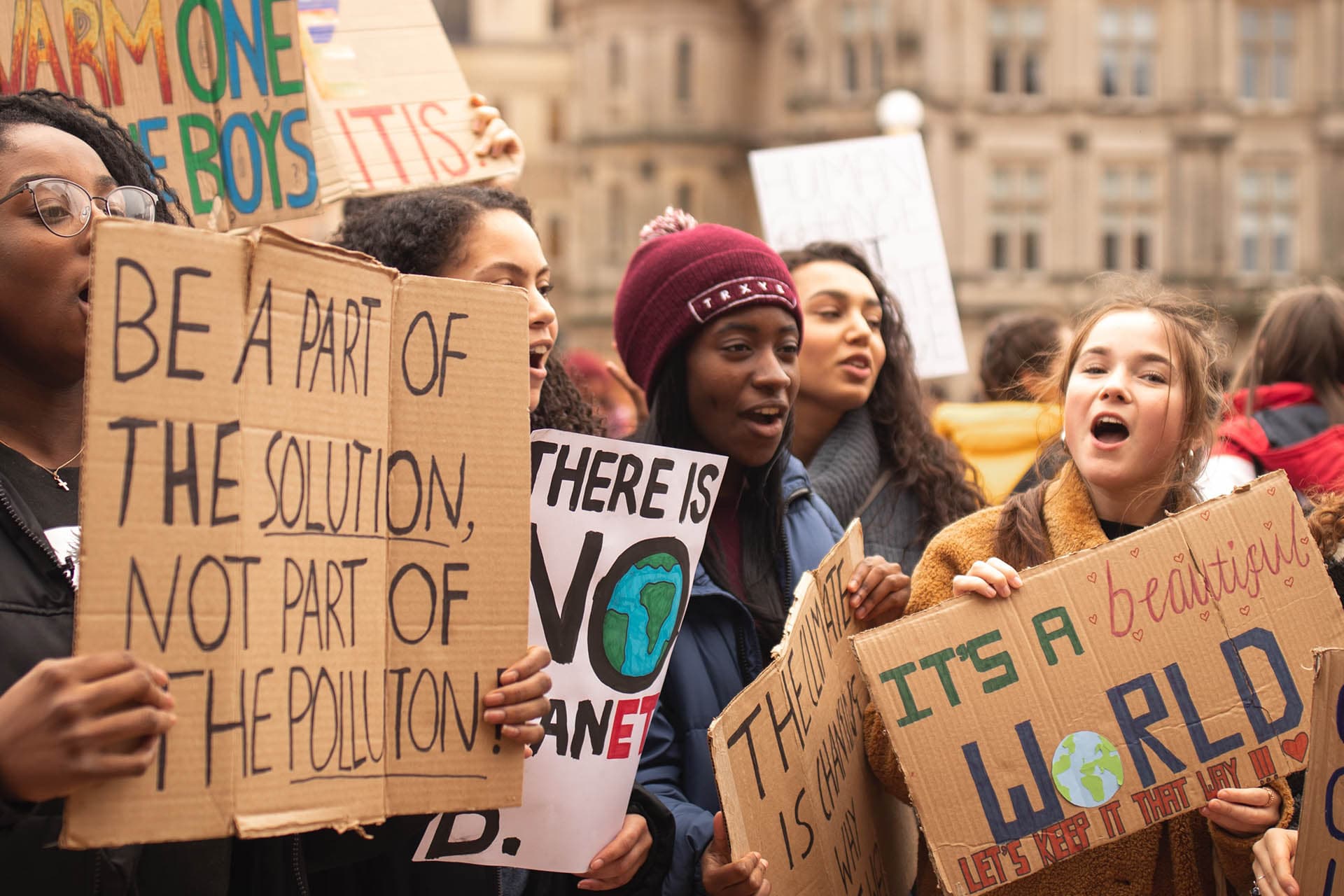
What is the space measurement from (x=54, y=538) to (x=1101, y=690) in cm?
183

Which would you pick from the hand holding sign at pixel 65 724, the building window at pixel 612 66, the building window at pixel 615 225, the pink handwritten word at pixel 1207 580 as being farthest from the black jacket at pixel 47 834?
the building window at pixel 612 66

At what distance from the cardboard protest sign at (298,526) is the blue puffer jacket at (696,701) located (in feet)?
2.14

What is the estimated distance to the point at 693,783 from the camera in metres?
3.01

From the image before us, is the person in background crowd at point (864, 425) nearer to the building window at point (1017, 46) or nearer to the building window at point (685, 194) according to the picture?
the building window at point (1017, 46)

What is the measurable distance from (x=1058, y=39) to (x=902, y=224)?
86.5 feet

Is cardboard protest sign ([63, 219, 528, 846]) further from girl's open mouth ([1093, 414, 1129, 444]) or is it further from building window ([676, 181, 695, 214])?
building window ([676, 181, 695, 214])

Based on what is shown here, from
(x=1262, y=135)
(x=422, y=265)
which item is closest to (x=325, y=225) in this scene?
(x=1262, y=135)

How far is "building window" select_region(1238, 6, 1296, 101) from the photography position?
30609mm

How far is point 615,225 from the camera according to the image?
3809cm

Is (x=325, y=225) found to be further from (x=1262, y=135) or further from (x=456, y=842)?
(x=456, y=842)

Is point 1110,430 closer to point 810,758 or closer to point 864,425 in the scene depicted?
point 810,758

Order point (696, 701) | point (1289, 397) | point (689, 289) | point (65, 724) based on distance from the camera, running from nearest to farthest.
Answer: point (65, 724) → point (696, 701) → point (689, 289) → point (1289, 397)

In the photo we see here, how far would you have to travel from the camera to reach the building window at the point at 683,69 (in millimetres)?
37375

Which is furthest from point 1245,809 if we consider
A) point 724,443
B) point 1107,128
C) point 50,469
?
point 1107,128
